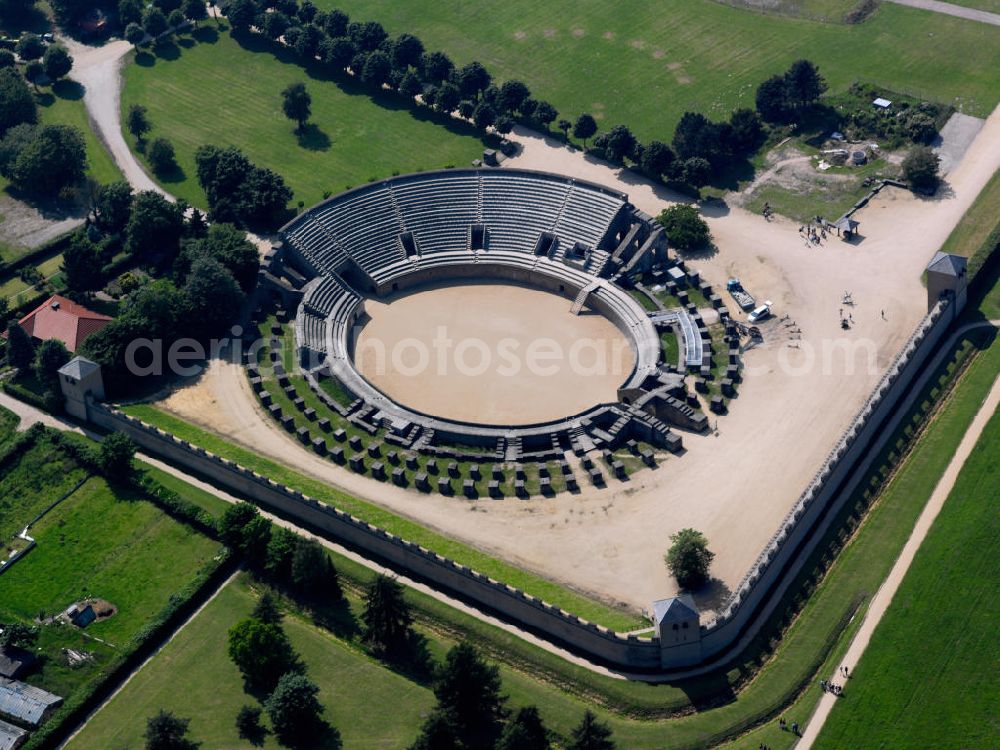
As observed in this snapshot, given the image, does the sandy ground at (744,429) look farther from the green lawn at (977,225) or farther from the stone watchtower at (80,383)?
the stone watchtower at (80,383)

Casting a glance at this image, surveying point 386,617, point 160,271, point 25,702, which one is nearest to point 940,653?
point 386,617

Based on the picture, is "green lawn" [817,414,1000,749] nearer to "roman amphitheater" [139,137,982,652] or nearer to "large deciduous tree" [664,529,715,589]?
"roman amphitheater" [139,137,982,652]

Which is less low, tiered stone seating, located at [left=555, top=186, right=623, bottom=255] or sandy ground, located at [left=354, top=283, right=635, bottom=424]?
tiered stone seating, located at [left=555, top=186, right=623, bottom=255]

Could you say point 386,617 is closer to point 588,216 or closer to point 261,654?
point 261,654

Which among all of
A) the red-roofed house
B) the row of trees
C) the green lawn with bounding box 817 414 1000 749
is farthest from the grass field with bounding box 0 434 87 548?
the green lawn with bounding box 817 414 1000 749

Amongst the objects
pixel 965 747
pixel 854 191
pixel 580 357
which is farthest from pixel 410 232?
pixel 965 747

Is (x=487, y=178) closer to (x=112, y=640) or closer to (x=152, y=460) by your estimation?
(x=152, y=460)

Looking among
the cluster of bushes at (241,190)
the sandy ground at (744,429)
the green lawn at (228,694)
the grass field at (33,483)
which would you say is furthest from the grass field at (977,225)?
the grass field at (33,483)
